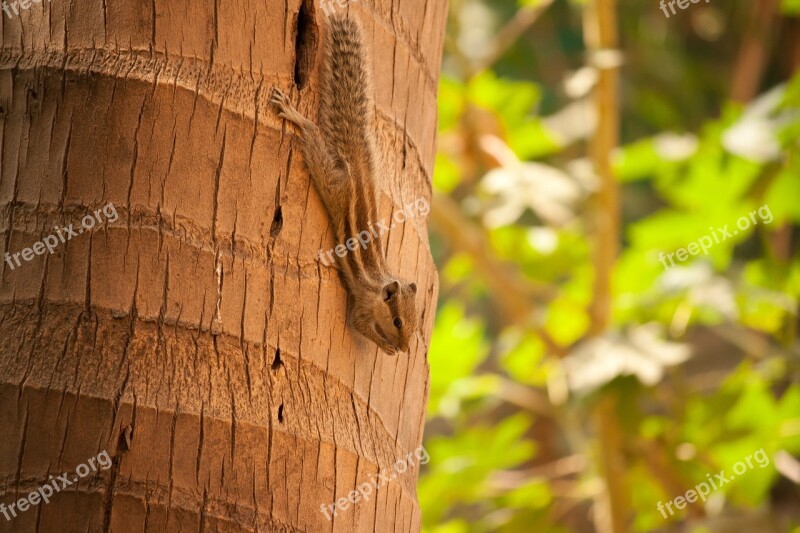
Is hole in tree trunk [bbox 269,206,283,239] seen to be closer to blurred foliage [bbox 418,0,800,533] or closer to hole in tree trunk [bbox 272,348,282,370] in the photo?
hole in tree trunk [bbox 272,348,282,370]

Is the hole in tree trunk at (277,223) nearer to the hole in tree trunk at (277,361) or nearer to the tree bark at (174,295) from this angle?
the tree bark at (174,295)

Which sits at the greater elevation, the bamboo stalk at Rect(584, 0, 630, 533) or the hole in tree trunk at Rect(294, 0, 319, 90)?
the bamboo stalk at Rect(584, 0, 630, 533)

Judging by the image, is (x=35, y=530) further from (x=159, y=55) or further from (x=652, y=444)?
(x=652, y=444)

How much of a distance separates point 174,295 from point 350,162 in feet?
1.60

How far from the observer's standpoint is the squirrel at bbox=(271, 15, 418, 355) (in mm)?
1785

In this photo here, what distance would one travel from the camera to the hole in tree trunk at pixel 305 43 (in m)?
1.83

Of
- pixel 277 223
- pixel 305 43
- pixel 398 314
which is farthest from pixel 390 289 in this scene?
pixel 305 43

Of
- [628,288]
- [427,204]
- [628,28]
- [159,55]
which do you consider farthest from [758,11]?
[159,55]

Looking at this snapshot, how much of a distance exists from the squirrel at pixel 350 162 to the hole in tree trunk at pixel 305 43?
0.03 metres

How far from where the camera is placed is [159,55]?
1.67 m

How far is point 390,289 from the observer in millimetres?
2049

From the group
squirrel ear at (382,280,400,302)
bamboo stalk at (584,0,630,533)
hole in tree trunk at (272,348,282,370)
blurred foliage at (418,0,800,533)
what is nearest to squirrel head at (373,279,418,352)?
squirrel ear at (382,280,400,302)

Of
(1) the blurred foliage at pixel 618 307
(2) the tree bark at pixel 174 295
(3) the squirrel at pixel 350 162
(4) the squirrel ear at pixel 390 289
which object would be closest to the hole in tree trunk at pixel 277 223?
(2) the tree bark at pixel 174 295

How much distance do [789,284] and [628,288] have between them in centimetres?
112
